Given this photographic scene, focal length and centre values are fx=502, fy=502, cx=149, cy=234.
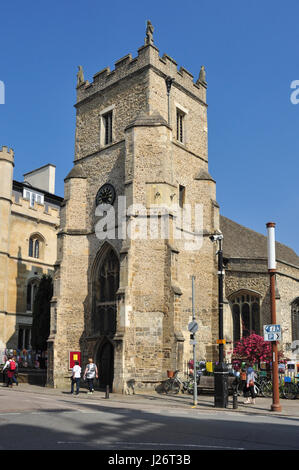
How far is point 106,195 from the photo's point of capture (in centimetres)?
→ 2611

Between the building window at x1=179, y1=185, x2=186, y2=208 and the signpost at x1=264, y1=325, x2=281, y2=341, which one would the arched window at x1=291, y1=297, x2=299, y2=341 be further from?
the signpost at x1=264, y1=325, x2=281, y2=341

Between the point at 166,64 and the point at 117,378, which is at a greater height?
the point at 166,64

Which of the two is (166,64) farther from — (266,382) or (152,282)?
(266,382)

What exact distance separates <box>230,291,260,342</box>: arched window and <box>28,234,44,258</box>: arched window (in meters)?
16.1

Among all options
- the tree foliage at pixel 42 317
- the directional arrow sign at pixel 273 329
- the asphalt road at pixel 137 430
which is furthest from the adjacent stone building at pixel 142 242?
the asphalt road at pixel 137 430

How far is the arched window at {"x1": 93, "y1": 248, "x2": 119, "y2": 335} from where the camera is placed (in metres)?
24.9

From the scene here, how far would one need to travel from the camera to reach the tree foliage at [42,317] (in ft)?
105

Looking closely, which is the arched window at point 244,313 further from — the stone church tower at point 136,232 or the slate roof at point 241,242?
the stone church tower at point 136,232

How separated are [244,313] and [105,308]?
8328mm

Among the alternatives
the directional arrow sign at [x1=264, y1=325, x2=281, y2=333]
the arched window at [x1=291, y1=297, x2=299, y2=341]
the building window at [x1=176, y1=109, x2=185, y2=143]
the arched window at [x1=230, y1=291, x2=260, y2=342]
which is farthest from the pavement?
the building window at [x1=176, y1=109, x2=185, y2=143]

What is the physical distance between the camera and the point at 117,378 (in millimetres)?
21047

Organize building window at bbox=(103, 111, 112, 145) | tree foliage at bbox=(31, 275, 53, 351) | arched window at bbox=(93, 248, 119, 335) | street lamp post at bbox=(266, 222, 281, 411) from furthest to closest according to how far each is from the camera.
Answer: tree foliage at bbox=(31, 275, 53, 351) < building window at bbox=(103, 111, 112, 145) < arched window at bbox=(93, 248, 119, 335) < street lamp post at bbox=(266, 222, 281, 411)
